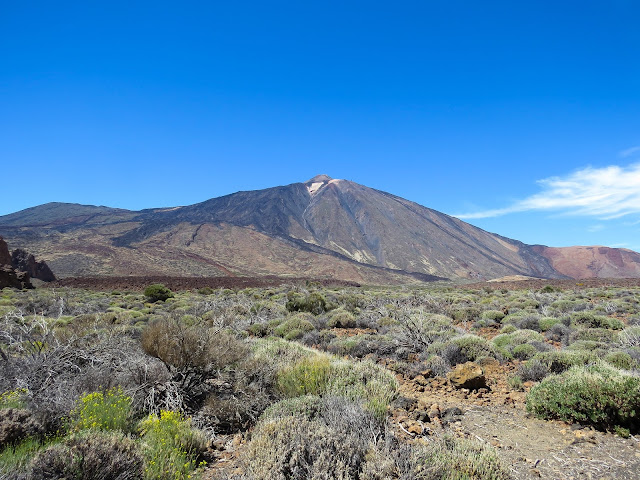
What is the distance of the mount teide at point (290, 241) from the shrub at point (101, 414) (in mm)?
52005

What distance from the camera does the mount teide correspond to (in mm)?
62219

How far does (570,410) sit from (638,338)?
527cm

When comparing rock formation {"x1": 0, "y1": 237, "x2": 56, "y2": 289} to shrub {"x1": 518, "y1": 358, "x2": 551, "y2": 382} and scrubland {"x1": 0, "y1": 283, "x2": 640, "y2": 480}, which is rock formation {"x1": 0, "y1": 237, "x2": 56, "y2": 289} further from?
shrub {"x1": 518, "y1": 358, "x2": 551, "y2": 382}

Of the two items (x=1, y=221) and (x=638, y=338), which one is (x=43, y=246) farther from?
(x=1, y=221)

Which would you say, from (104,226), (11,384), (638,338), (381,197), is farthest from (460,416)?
(381,197)

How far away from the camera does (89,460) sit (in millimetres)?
2705

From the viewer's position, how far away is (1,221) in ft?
415

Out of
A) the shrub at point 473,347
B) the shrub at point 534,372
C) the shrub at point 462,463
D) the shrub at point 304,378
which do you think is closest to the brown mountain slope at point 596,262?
the shrub at point 473,347

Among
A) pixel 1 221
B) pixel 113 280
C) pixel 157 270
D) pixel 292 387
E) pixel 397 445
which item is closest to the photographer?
pixel 397 445

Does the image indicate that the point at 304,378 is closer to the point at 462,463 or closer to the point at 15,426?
the point at 462,463

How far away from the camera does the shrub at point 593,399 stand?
4078 millimetres

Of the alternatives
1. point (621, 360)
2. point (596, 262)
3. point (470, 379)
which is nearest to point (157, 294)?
point (470, 379)

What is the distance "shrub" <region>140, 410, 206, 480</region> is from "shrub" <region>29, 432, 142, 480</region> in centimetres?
17

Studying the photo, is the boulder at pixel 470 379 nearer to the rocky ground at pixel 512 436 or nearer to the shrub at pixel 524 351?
the rocky ground at pixel 512 436
